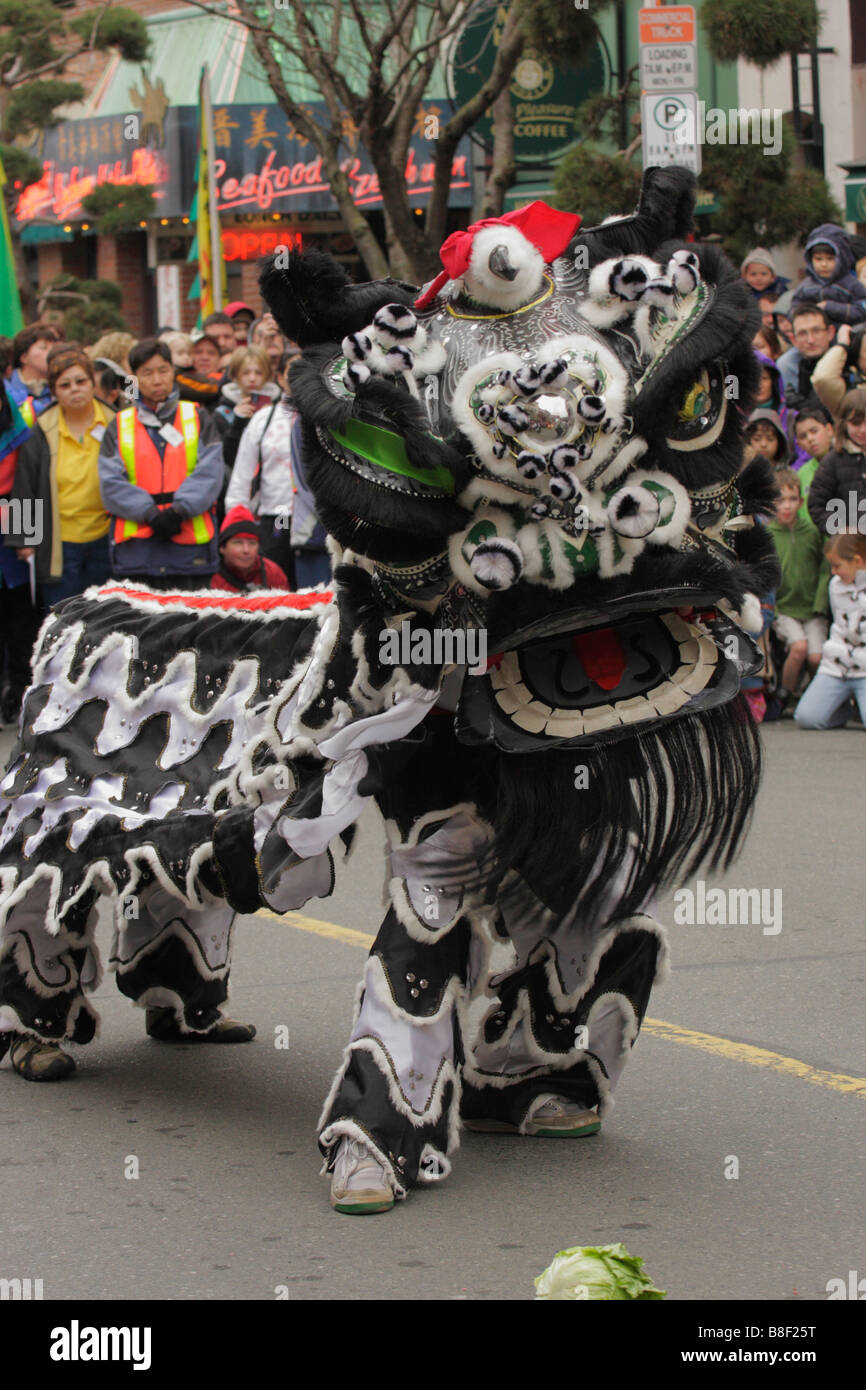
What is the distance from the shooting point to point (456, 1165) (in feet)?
13.0

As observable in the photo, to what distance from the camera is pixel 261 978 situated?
567 centimetres

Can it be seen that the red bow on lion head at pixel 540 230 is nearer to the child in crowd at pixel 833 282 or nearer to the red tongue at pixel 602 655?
the red tongue at pixel 602 655

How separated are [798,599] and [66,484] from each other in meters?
4.13

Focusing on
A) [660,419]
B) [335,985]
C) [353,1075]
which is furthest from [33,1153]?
[660,419]

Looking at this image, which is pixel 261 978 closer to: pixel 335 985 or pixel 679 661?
pixel 335 985

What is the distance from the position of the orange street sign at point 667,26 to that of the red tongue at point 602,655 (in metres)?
8.46

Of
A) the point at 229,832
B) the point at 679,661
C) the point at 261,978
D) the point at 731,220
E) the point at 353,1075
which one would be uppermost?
the point at 731,220

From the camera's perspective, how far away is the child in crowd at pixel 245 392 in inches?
408

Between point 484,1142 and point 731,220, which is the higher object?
point 731,220

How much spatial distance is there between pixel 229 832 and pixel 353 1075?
584 mm

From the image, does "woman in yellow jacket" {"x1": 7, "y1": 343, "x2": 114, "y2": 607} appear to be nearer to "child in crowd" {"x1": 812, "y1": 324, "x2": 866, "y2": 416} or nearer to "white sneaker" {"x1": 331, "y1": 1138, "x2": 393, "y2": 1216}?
"child in crowd" {"x1": 812, "y1": 324, "x2": 866, "y2": 416}

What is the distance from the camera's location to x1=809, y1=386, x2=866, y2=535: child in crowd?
1006cm

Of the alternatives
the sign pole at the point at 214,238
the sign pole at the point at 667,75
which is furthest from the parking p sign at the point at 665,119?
the sign pole at the point at 214,238

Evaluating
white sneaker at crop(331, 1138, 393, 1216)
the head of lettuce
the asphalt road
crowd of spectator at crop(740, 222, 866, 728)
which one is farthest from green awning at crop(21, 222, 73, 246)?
the head of lettuce
